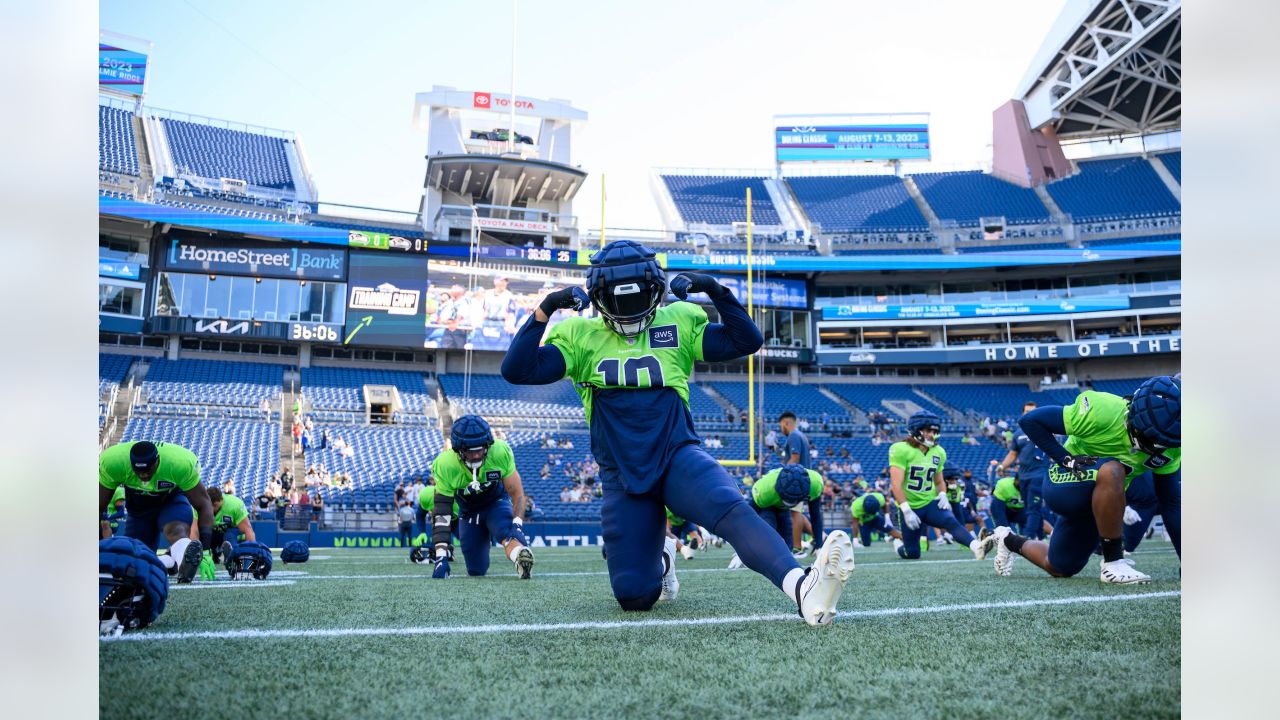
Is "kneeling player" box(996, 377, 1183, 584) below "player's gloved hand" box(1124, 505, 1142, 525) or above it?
above

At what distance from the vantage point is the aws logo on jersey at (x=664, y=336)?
4.30 metres

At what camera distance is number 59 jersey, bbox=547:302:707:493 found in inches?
166

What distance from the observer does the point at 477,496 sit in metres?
8.00

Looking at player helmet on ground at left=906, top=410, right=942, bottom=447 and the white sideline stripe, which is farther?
player helmet on ground at left=906, top=410, right=942, bottom=447

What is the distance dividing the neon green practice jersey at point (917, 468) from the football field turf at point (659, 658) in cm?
463

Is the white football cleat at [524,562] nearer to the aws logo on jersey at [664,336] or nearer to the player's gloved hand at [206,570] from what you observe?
the player's gloved hand at [206,570]

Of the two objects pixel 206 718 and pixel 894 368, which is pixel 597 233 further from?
pixel 206 718

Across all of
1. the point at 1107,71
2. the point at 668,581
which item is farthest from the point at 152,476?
the point at 1107,71

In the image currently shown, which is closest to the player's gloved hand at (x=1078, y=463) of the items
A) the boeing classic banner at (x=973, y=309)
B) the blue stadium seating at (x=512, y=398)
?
the blue stadium seating at (x=512, y=398)

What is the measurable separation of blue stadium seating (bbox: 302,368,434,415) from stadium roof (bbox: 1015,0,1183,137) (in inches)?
1169

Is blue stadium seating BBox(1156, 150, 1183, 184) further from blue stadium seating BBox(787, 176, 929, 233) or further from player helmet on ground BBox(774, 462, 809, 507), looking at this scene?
player helmet on ground BBox(774, 462, 809, 507)

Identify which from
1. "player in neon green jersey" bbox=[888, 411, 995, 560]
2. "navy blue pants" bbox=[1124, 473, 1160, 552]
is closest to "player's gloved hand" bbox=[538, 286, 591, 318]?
"navy blue pants" bbox=[1124, 473, 1160, 552]
